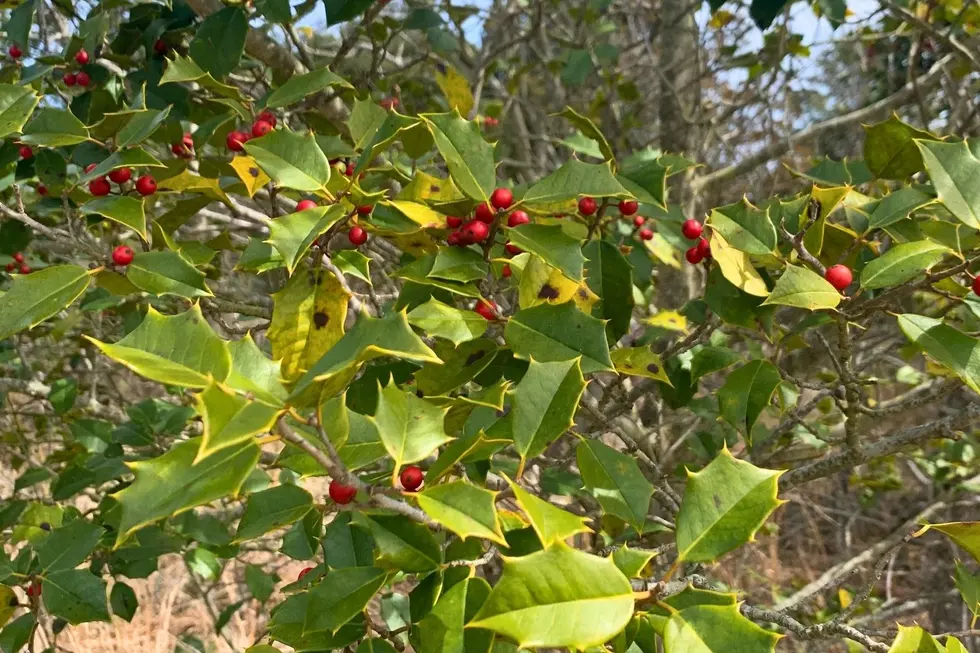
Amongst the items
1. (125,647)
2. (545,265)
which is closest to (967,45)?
(545,265)

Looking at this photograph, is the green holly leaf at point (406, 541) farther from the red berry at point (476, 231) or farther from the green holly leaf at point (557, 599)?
the red berry at point (476, 231)

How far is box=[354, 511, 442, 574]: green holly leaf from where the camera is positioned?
82 cm

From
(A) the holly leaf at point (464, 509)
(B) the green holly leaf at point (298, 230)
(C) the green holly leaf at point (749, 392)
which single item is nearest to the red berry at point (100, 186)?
(B) the green holly leaf at point (298, 230)

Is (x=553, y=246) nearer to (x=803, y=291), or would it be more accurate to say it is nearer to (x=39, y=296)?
(x=803, y=291)

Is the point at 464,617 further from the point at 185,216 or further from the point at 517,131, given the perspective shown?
the point at 517,131

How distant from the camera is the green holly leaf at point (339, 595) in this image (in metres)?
0.81

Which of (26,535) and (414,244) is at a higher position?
(414,244)

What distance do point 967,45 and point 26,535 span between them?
3.87m

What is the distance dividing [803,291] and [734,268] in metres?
0.14

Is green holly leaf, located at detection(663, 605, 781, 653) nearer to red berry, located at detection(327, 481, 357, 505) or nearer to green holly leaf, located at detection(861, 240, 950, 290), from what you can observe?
red berry, located at detection(327, 481, 357, 505)

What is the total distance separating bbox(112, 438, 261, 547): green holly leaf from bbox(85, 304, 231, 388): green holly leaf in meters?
0.08

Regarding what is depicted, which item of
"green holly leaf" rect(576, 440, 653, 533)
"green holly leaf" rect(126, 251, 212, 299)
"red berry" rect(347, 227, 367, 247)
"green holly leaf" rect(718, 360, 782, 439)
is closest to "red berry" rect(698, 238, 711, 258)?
"green holly leaf" rect(718, 360, 782, 439)

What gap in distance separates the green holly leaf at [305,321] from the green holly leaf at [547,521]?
0.50 metres

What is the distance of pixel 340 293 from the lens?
1.12m
